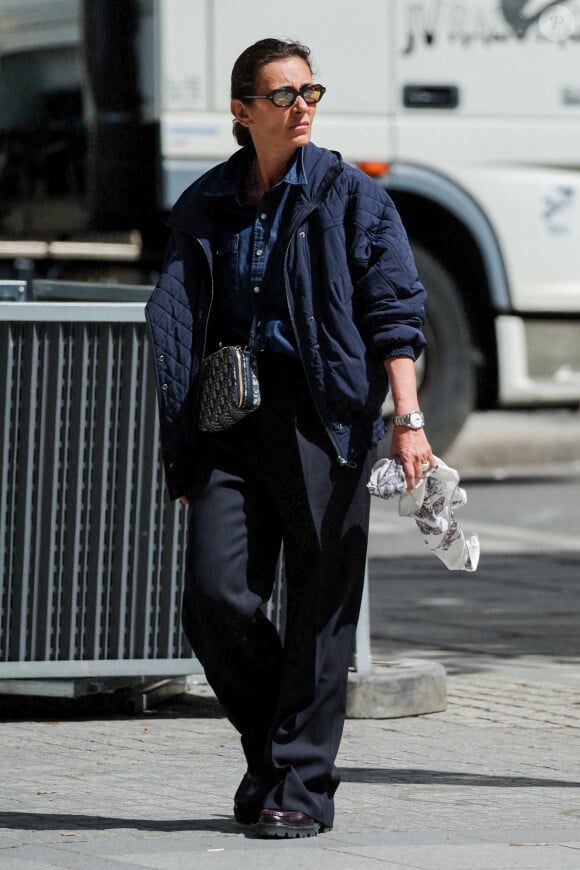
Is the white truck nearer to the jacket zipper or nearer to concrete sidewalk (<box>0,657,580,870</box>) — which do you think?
concrete sidewalk (<box>0,657,580,870</box>)

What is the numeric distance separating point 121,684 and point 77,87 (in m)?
6.75

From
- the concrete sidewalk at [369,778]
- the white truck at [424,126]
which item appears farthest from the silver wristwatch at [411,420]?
the white truck at [424,126]

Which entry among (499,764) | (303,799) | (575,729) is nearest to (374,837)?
(303,799)

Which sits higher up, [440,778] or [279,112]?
[279,112]

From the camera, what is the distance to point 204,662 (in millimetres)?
4551

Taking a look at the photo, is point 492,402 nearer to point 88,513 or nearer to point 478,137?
point 478,137

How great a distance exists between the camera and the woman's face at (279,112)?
4457mm

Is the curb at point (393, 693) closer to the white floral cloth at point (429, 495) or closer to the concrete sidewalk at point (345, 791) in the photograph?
the concrete sidewalk at point (345, 791)

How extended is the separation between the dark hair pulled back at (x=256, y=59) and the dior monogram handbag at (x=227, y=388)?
0.56 meters

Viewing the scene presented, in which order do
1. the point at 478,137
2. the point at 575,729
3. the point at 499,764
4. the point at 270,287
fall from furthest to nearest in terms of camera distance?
the point at 478,137
the point at 575,729
the point at 499,764
the point at 270,287

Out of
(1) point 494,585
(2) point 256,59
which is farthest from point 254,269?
(1) point 494,585

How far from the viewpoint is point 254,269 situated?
447 cm

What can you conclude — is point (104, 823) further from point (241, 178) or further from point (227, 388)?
point (241, 178)

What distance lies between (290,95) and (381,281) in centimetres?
44
